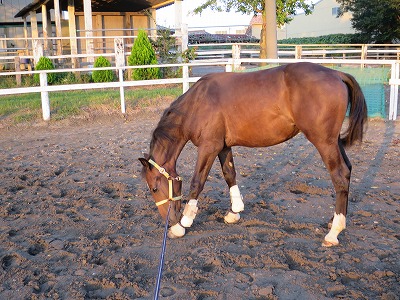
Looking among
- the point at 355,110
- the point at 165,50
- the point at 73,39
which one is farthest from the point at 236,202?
the point at 73,39

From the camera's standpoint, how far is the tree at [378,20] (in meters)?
30.1

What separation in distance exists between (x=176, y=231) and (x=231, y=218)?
0.64 m

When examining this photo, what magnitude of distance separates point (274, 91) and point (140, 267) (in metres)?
2.02

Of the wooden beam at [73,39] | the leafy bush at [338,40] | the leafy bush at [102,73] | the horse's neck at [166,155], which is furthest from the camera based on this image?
the leafy bush at [338,40]

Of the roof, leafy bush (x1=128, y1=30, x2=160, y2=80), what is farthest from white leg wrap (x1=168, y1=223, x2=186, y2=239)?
the roof

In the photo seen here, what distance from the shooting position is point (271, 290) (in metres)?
3.14

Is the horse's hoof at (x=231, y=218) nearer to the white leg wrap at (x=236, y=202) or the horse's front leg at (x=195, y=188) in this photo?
the white leg wrap at (x=236, y=202)

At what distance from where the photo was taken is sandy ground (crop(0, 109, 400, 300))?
129 inches

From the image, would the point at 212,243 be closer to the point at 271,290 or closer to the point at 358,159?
the point at 271,290

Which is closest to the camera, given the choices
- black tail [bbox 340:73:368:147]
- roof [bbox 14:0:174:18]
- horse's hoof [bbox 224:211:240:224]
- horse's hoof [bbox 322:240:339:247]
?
horse's hoof [bbox 322:240:339:247]

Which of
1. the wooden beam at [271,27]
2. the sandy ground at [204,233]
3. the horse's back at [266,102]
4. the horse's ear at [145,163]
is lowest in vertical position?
the sandy ground at [204,233]

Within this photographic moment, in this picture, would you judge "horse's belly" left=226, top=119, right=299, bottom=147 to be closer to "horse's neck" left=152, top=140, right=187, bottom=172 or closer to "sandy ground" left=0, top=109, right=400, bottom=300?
"horse's neck" left=152, top=140, right=187, bottom=172

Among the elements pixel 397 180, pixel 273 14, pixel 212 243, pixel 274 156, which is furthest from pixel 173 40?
pixel 212 243

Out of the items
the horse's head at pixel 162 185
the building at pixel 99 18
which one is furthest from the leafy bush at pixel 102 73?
the horse's head at pixel 162 185
